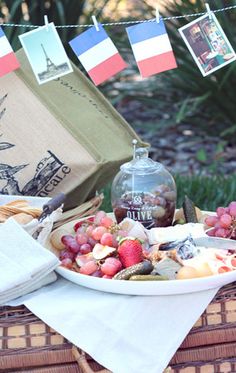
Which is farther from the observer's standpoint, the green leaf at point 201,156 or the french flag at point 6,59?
the green leaf at point 201,156

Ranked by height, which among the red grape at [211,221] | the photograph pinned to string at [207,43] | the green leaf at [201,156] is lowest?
the green leaf at [201,156]

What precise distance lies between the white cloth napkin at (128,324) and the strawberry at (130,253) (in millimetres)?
83

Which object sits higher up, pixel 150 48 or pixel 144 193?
pixel 150 48

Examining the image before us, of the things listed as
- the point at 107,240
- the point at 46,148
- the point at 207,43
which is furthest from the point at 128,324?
the point at 207,43

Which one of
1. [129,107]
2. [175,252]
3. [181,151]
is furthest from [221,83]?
[175,252]

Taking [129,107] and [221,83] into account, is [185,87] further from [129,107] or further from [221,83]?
[129,107]

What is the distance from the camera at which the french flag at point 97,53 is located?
172 centimetres

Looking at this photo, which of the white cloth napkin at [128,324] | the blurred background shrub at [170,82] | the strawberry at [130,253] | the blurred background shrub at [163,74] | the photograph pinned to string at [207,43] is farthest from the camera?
the blurred background shrub at [163,74]

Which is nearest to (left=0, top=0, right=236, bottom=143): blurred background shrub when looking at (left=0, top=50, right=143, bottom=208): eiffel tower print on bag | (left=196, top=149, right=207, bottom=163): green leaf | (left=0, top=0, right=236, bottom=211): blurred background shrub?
(left=0, top=0, right=236, bottom=211): blurred background shrub

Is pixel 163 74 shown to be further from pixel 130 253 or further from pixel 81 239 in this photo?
pixel 130 253

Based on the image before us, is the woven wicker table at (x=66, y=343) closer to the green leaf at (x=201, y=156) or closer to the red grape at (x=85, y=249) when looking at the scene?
the red grape at (x=85, y=249)

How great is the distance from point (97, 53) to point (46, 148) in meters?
0.26

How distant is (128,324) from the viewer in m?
1.30

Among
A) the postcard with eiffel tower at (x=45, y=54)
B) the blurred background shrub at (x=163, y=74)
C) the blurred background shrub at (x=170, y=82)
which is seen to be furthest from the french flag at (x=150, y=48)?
the blurred background shrub at (x=163, y=74)
